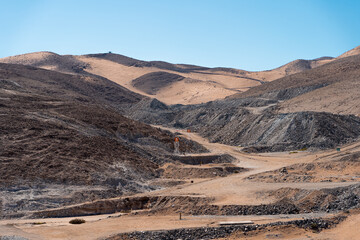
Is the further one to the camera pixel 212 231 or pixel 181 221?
pixel 181 221

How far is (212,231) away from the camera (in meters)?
23.0

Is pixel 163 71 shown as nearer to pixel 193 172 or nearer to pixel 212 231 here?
pixel 193 172

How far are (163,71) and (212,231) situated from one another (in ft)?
497

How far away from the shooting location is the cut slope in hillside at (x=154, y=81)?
152 metres

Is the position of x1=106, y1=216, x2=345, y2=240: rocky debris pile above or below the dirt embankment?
below

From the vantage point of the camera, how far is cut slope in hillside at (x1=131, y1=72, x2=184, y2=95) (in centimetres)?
15162

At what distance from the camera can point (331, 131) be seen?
55.0 meters

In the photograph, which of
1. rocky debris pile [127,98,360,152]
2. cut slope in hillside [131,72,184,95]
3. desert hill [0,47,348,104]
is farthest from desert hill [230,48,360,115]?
cut slope in hillside [131,72,184,95]

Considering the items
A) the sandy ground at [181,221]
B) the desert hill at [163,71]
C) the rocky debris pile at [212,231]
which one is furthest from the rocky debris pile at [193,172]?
the desert hill at [163,71]

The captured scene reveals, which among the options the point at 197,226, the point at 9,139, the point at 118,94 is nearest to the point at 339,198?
the point at 197,226

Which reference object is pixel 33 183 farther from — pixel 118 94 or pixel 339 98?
pixel 118 94

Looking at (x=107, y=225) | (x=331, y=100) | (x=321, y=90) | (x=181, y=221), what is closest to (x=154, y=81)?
(x=321, y=90)

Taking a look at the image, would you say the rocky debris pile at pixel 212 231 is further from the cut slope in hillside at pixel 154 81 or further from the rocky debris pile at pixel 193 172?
the cut slope in hillside at pixel 154 81

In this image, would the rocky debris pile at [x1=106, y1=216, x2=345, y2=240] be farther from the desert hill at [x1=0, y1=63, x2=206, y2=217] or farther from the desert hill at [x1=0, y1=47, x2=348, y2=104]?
the desert hill at [x1=0, y1=47, x2=348, y2=104]
